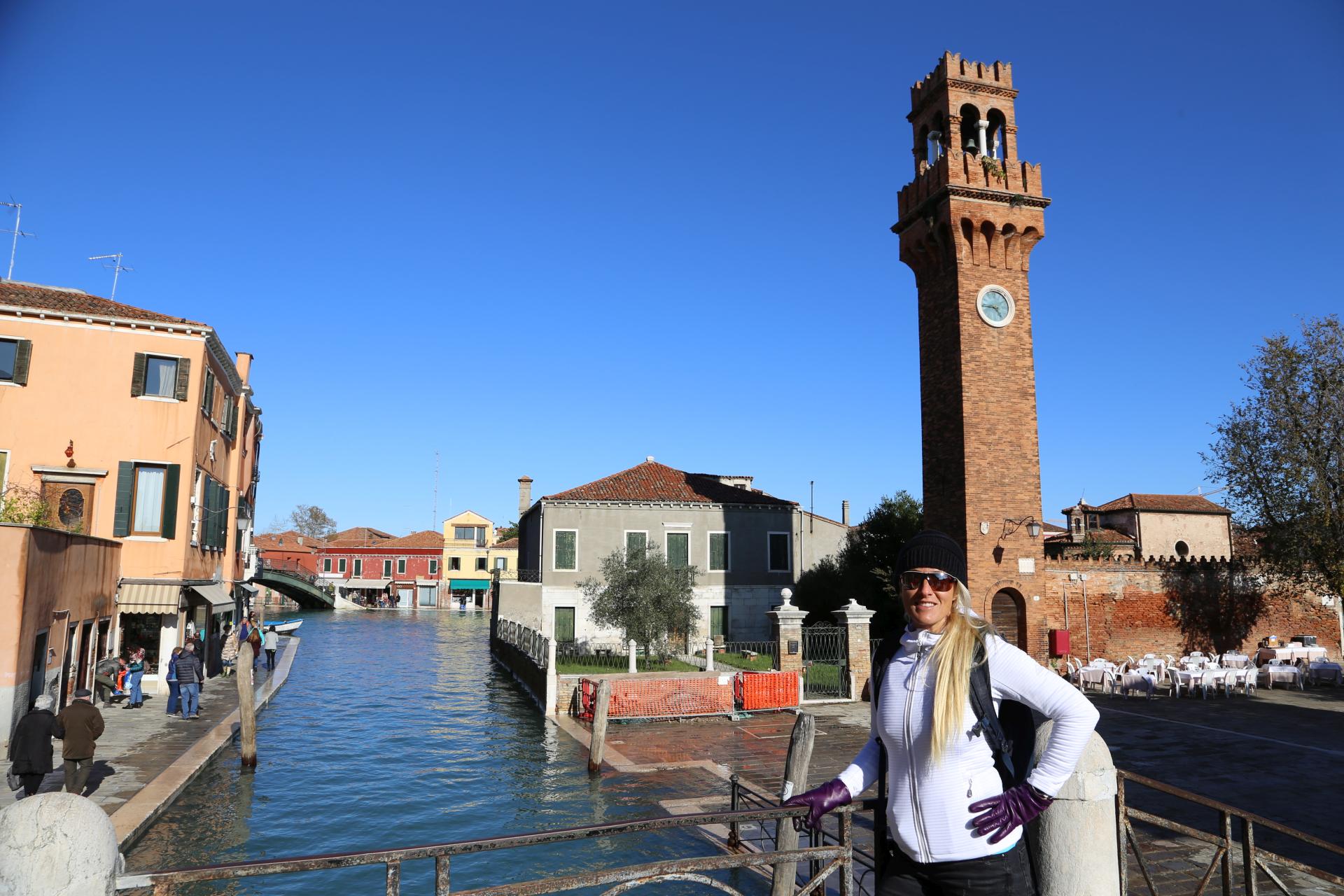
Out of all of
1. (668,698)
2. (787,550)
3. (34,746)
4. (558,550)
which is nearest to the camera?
(34,746)

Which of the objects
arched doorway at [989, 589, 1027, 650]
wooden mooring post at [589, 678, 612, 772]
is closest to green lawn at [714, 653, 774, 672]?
arched doorway at [989, 589, 1027, 650]

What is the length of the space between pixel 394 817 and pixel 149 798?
120 inches

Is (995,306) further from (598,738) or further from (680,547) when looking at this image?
(598,738)

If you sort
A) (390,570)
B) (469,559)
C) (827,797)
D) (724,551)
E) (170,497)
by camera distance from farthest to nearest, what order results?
(390,570) → (469,559) → (724,551) → (170,497) → (827,797)

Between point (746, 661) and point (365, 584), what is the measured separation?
53.2 metres

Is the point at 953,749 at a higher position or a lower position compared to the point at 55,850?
higher

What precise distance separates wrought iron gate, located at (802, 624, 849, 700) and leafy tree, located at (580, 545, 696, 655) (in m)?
5.66

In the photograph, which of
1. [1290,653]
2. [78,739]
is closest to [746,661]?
[1290,653]

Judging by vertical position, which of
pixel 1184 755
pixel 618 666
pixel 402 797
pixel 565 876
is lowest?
pixel 402 797

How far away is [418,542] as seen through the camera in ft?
240

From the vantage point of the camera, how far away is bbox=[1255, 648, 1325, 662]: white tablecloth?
22938mm

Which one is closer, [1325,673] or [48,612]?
[48,612]

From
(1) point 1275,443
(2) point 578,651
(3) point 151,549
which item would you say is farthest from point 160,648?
(1) point 1275,443

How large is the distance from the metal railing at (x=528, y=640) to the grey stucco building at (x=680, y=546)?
3.09 feet
